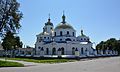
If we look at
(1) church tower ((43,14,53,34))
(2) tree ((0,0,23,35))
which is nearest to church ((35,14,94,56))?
(1) church tower ((43,14,53,34))

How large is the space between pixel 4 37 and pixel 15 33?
187cm

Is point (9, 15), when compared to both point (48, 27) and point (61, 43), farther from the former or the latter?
point (48, 27)

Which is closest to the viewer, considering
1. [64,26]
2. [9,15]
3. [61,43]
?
[9,15]

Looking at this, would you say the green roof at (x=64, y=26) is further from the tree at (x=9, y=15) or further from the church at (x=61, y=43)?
the tree at (x=9, y=15)

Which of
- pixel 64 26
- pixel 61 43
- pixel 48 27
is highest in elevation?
pixel 48 27

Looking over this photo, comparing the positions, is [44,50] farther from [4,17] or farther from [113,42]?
[4,17]

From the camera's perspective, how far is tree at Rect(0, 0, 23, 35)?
124 feet

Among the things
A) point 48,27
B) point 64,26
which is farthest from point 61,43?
point 48,27

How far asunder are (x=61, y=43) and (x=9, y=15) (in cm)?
5392

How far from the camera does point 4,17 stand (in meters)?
37.8

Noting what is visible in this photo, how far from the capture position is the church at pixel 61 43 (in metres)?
91.6

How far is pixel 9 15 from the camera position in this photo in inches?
1510

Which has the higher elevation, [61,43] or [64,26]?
[64,26]

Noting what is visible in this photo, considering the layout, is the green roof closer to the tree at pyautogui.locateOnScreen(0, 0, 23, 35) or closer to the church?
the church
